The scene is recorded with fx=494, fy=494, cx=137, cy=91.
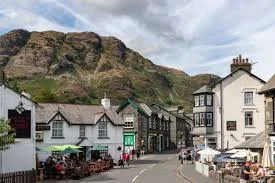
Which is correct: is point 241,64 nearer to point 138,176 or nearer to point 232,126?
point 232,126

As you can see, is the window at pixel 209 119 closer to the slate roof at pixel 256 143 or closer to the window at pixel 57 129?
the window at pixel 57 129

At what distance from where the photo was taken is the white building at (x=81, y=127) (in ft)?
182

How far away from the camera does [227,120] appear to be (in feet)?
212

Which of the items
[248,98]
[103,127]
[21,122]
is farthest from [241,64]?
[21,122]

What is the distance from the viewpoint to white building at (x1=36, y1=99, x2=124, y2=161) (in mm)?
55438

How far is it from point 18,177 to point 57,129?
1138 inches

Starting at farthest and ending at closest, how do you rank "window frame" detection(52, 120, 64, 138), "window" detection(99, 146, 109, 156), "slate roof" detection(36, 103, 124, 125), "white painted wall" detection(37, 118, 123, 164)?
"window" detection(99, 146, 109, 156)
"window frame" detection(52, 120, 64, 138)
"white painted wall" detection(37, 118, 123, 164)
"slate roof" detection(36, 103, 124, 125)

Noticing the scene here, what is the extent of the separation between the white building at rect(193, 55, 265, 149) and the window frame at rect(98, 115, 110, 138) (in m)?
13.1

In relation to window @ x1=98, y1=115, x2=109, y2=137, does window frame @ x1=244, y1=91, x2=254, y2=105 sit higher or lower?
higher

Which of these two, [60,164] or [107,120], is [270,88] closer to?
[60,164]

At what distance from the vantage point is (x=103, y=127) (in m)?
61.0

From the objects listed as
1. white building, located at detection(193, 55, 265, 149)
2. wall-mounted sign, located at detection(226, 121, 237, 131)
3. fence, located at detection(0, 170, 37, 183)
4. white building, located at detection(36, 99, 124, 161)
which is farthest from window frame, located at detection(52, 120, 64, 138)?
fence, located at detection(0, 170, 37, 183)

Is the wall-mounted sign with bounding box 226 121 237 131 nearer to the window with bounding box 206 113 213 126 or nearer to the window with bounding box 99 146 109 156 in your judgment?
the window with bounding box 206 113 213 126

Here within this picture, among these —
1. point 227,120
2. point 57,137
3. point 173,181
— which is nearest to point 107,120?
point 57,137
